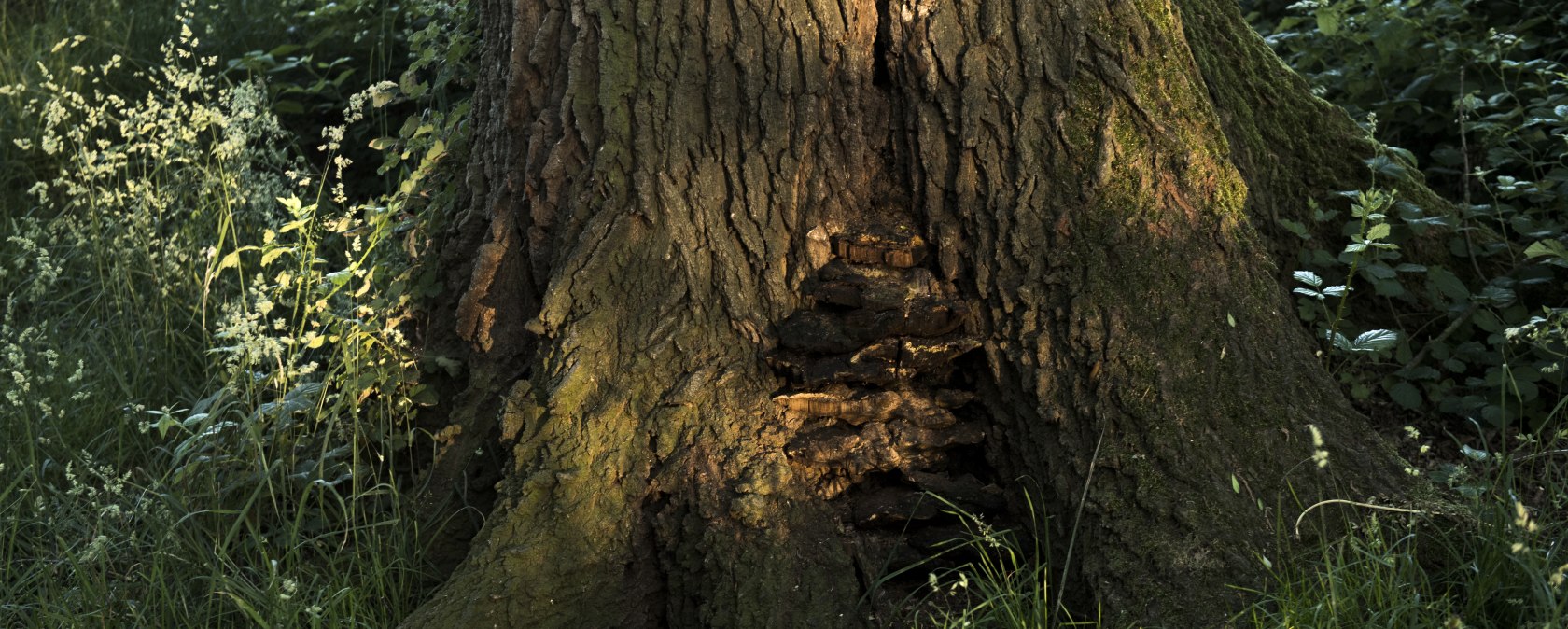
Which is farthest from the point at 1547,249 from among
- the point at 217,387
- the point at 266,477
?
the point at 217,387

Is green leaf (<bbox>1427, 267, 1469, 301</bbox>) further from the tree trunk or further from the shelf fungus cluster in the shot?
the shelf fungus cluster

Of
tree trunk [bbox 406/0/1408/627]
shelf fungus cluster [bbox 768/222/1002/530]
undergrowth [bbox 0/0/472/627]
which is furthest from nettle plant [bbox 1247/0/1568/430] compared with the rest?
undergrowth [bbox 0/0/472/627]

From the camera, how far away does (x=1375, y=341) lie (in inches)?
118

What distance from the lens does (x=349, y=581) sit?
273cm

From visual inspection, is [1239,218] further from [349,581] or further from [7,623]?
[7,623]

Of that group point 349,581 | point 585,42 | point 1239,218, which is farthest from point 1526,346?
point 349,581

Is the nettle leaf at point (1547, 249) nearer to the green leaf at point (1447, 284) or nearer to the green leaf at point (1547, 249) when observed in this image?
the green leaf at point (1547, 249)

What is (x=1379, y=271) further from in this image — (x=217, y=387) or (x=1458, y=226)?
(x=217, y=387)

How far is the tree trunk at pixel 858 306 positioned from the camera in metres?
2.60

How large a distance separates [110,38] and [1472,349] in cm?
571

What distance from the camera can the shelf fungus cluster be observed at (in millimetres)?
2699

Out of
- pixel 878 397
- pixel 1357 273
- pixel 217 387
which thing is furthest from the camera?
pixel 217 387

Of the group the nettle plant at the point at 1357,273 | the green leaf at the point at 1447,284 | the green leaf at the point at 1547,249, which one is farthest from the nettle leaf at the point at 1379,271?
the green leaf at the point at 1547,249

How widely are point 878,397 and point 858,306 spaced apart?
212 mm
